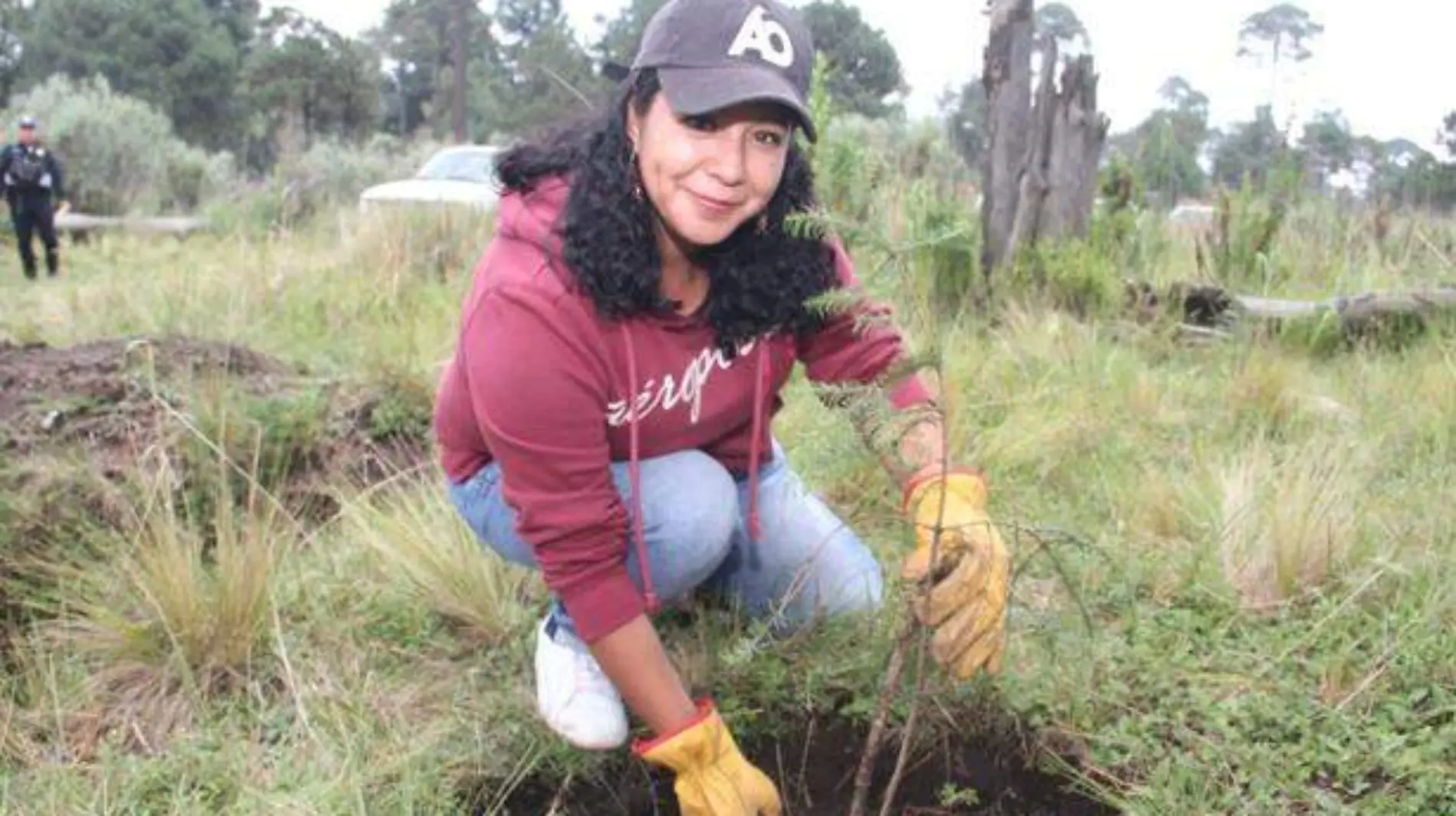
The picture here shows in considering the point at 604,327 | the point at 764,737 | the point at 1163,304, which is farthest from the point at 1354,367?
the point at 604,327

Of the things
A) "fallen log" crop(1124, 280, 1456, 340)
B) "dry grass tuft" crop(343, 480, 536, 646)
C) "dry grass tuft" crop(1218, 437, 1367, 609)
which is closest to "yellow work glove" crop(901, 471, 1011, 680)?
"dry grass tuft" crop(1218, 437, 1367, 609)

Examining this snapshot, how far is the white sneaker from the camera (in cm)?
191

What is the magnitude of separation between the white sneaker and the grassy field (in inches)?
3.1

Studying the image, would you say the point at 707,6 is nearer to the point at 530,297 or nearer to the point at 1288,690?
the point at 530,297

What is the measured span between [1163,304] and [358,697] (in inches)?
142

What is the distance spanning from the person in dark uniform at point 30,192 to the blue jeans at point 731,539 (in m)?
8.01

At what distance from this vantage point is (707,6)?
65.2 inches

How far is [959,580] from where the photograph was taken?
161 centimetres

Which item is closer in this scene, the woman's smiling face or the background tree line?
the woman's smiling face

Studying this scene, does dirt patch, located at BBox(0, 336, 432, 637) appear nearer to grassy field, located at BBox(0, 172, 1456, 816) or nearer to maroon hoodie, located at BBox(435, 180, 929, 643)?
grassy field, located at BBox(0, 172, 1456, 816)

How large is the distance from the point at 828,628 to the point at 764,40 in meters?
1.03

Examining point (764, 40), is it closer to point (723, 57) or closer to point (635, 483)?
point (723, 57)

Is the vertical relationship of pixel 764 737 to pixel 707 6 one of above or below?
below

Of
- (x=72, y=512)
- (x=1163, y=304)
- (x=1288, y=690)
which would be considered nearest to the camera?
(x=1288, y=690)
